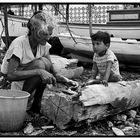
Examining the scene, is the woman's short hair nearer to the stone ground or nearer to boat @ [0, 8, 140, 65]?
the stone ground

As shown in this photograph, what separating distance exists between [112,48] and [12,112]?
5.57 metres

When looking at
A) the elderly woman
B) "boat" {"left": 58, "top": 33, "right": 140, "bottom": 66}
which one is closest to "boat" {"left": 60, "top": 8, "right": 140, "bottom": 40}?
"boat" {"left": 58, "top": 33, "right": 140, "bottom": 66}

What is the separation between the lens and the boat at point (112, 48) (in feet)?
Result: 25.3

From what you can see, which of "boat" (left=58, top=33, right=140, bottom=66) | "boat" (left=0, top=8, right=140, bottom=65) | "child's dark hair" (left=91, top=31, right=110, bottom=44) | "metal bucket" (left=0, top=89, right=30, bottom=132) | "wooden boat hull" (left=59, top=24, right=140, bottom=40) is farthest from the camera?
"wooden boat hull" (left=59, top=24, right=140, bottom=40)

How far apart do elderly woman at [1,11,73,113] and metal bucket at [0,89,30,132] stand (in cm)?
38

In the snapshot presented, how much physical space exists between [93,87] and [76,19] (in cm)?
875

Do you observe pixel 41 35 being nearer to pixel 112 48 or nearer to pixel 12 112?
pixel 12 112

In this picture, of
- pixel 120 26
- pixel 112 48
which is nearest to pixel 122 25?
pixel 120 26

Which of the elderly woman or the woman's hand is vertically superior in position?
the elderly woman

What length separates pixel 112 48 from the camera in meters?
8.10

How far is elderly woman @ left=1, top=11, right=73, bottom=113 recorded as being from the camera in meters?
3.23

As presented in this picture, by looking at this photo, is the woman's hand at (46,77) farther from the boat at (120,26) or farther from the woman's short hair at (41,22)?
the boat at (120,26)

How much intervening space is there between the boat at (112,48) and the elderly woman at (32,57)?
3881mm

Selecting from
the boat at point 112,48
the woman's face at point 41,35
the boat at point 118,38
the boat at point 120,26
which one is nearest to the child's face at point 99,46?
the woman's face at point 41,35
